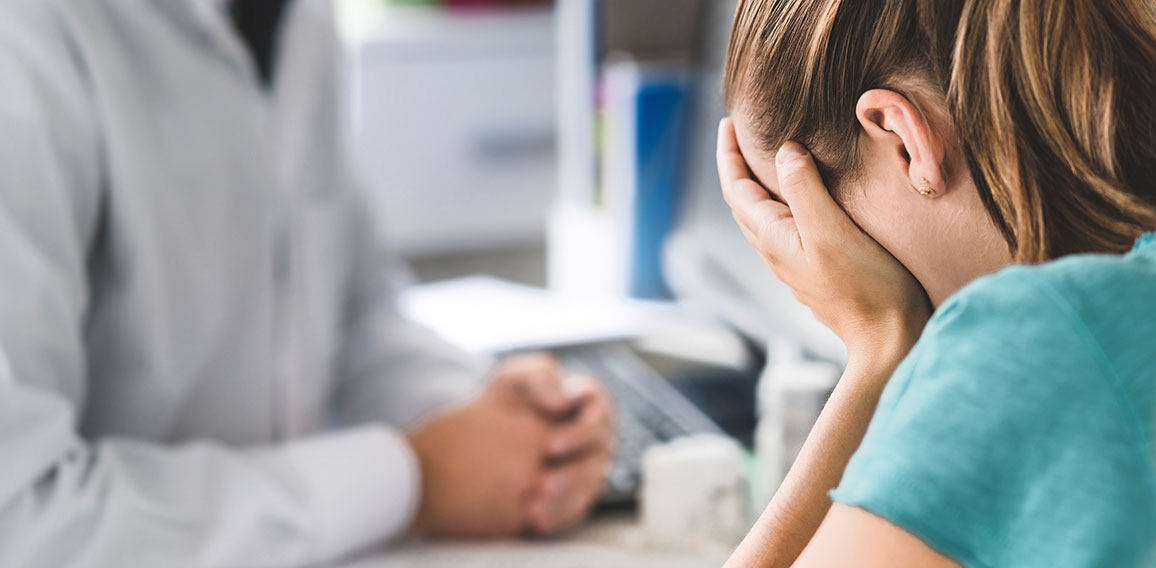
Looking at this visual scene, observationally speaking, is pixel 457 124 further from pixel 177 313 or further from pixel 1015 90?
pixel 1015 90

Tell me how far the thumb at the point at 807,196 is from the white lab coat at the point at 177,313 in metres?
0.37

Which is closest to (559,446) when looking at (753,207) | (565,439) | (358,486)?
(565,439)

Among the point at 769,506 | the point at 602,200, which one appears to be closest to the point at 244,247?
the point at 602,200

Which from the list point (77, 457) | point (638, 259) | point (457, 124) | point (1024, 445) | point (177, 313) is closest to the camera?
point (1024, 445)

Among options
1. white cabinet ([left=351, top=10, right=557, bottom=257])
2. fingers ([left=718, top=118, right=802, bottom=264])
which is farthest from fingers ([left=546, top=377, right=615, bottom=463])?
white cabinet ([left=351, top=10, right=557, bottom=257])

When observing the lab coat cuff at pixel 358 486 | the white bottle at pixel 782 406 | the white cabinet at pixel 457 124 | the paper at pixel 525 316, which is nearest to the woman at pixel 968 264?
the white bottle at pixel 782 406

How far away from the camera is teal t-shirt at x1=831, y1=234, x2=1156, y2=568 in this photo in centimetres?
18

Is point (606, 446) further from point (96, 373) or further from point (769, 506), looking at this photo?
point (769, 506)

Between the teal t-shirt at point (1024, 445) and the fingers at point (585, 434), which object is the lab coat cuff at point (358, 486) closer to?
the fingers at point (585, 434)

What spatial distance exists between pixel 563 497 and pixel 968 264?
1.29 feet

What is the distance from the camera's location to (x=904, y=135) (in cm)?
19

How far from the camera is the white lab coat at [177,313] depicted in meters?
0.47

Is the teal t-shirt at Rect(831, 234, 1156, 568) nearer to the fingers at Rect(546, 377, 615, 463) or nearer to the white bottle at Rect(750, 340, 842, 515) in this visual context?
the white bottle at Rect(750, 340, 842, 515)

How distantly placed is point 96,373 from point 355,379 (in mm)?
237
